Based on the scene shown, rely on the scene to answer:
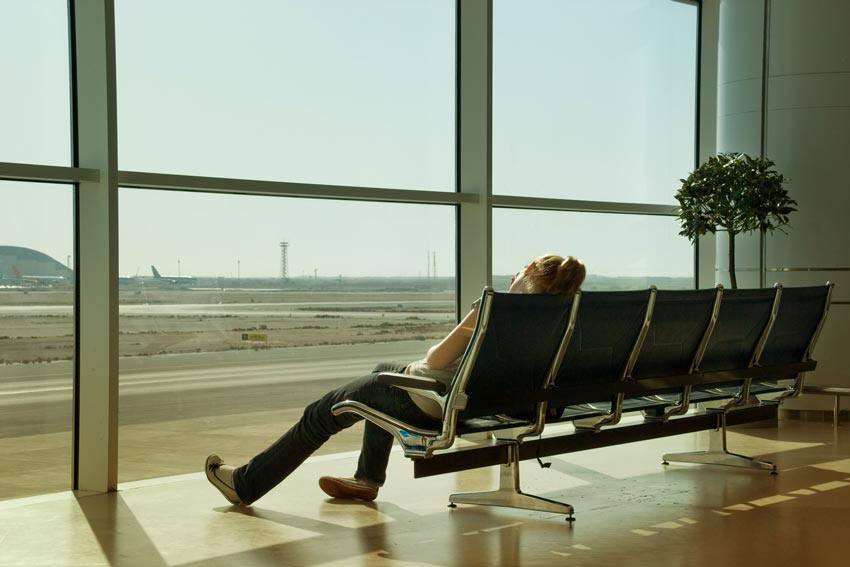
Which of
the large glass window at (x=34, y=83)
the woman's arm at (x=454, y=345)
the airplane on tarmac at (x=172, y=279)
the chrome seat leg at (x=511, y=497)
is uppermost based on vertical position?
the large glass window at (x=34, y=83)

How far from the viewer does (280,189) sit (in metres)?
5.48

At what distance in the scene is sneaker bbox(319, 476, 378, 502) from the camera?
4.53 metres

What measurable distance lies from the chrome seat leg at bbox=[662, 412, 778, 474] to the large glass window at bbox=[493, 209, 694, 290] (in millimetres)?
1833

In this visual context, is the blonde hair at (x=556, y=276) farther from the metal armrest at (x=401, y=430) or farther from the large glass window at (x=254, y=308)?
the large glass window at (x=254, y=308)

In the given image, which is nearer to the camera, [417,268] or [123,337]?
[123,337]

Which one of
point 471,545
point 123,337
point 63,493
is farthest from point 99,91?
point 471,545

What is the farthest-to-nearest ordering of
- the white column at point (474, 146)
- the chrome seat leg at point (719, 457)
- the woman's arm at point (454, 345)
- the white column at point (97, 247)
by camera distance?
1. the white column at point (474, 146)
2. the chrome seat leg at point (719, 457)
3. the white column at point (97, 247)
4. the woman's arm at point (454, 345)

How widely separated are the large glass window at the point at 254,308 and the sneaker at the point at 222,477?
0.88 meters

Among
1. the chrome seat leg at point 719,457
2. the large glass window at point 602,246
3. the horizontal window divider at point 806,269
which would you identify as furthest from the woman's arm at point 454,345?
the horizontal window divider at point 806,269

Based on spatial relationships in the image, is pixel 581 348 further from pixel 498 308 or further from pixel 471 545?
pixel 471 545

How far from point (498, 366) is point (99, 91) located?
223cm

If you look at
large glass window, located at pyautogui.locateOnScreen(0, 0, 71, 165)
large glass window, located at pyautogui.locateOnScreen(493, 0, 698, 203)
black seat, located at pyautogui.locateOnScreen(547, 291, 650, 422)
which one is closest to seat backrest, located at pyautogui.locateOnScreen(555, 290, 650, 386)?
black seat, located at pyautogui.locateOnScreen(547, 291, 650, 422)

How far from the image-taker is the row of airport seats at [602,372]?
149 inches

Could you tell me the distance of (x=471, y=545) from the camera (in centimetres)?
379
